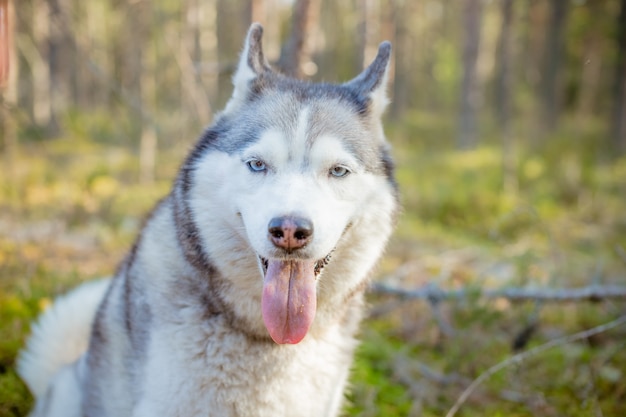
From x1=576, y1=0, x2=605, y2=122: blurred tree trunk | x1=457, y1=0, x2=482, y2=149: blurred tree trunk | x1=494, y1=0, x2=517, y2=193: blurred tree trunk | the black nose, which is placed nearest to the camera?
the black nose

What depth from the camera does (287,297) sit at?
200 cm

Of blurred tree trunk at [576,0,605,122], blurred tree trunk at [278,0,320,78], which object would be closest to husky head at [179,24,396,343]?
blurred tree trunk at [278,0,320,78]

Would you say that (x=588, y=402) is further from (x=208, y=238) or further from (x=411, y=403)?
(x=208, y=238)

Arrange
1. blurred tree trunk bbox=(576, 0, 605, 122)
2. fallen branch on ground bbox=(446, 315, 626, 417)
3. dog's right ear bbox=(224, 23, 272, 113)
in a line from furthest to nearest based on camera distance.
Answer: blurred tree trunk bbox=(576, 0, 605, 122) → fallen branch on ground bbox=(446, 315, 626, 417) → dog's right ear bbox=(224, 23, 272, 113)

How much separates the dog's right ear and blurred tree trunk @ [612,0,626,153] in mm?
14959

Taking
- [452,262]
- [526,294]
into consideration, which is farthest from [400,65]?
[526,294]

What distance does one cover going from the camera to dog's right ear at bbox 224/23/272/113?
7.84 feet

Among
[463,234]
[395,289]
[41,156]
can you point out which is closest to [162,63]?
[41,156]

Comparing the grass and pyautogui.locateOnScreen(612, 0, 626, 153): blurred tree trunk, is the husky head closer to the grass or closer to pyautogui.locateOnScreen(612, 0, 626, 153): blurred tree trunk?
the grass

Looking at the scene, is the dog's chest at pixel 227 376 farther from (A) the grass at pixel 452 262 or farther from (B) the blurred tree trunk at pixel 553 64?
(B) the blurred tree trunk at pixel 553 64

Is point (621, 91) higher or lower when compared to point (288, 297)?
higher

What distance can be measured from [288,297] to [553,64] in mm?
→ 19042

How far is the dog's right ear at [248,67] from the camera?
239 cm

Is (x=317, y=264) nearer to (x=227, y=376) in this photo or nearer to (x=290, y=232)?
(x=290, y=232)
